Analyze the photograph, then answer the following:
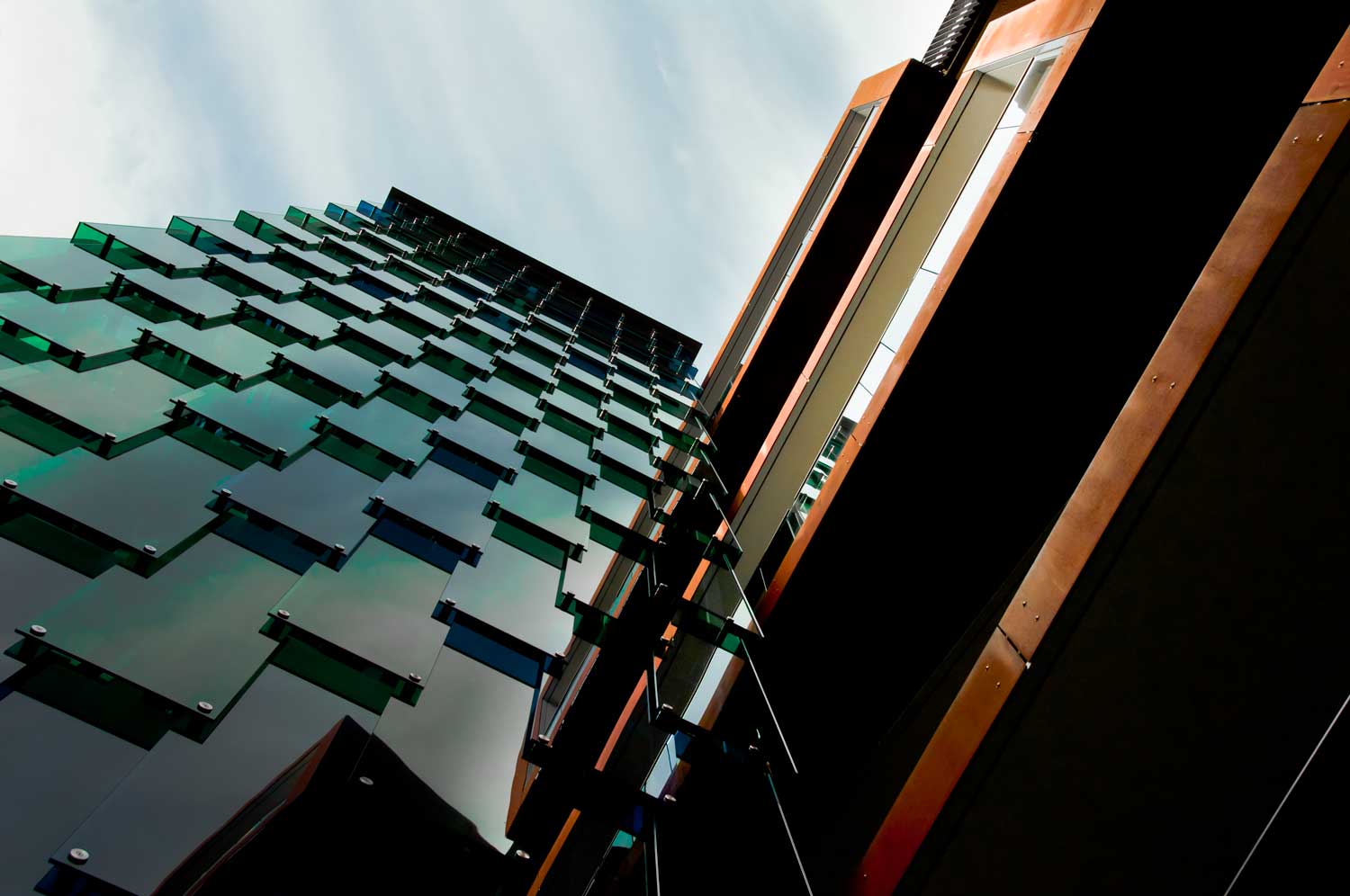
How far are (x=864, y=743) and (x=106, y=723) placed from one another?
5602 mm

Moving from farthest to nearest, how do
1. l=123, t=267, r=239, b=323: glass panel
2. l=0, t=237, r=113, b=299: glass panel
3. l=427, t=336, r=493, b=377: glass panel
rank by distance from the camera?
l=427, t=336, r=493, b=377: glass panel < l=123, t=267, r=239, b=323: glass panel < l=0, t=237, r=113, b=299: glass panel

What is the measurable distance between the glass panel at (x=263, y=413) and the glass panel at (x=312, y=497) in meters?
0.28

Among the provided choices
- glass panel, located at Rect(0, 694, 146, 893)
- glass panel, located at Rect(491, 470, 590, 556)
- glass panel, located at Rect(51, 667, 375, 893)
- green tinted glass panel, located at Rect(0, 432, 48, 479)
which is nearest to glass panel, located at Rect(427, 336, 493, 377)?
glass panel, located at Rect(491, 470, 590, 556)

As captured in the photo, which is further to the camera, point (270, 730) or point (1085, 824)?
point (270, 730)

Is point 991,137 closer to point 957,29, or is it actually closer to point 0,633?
point 957,29

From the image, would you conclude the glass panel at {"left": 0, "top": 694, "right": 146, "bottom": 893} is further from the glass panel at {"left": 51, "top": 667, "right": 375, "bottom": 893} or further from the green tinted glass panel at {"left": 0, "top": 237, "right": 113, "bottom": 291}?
the green tinted glass panel at {"left": 0, "top": 237, "right": 113, "bottom": 291}

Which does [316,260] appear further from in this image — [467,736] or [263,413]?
[467,736]

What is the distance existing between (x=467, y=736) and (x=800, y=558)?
10.5 feet

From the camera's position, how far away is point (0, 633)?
4.08m

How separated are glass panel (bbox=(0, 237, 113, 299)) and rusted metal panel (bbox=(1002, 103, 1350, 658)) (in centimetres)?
762

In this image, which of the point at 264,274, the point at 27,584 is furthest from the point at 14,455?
the point at 264,274

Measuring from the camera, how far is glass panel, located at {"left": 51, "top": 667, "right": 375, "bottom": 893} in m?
3.62

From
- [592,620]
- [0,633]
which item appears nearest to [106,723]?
[0,633]

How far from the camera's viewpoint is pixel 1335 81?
13.1 ft
